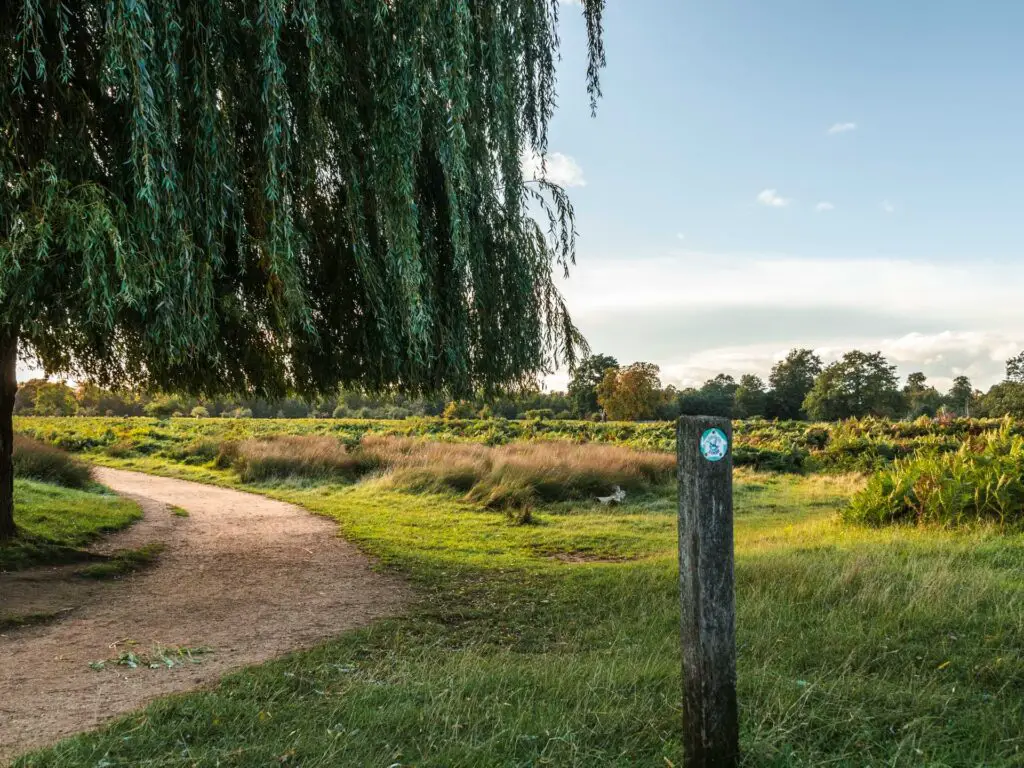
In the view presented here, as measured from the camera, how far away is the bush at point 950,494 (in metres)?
9.94

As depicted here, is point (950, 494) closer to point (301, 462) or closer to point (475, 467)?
point (475, 467)

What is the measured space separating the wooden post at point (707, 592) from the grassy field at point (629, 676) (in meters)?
0.25

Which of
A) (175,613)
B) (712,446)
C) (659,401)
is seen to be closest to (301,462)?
(175,613)

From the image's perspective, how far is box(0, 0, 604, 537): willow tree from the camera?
5.14m

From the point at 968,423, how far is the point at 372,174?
3331cm

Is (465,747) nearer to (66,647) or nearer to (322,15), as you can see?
(66,647)

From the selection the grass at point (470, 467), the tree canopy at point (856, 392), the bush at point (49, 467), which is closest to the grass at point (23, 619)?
the grass at point (470, 467)

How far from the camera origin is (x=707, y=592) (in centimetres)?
319

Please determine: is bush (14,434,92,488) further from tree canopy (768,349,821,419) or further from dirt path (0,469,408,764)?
tree canopy (768,349,821,419)

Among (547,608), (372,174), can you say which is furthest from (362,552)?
(372,174)

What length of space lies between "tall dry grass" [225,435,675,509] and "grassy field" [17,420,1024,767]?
7425 mm

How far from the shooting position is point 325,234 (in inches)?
281

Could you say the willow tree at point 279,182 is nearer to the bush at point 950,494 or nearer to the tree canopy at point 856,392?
the bush at point 950,494

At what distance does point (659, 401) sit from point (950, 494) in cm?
3792
